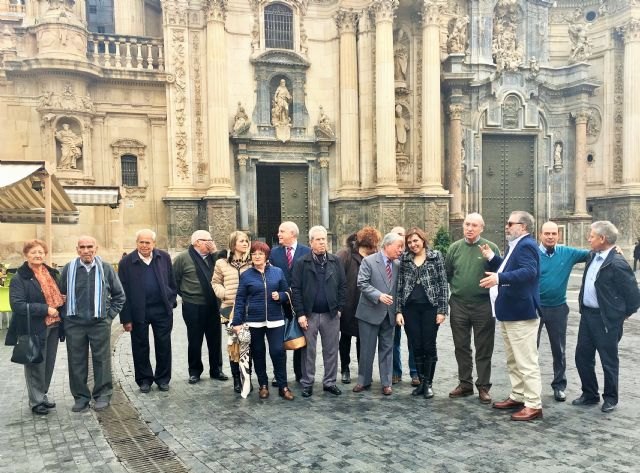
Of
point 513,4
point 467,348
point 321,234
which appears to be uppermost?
point 513,4

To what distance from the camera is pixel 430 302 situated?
244 inches

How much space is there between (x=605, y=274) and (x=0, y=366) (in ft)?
27.1

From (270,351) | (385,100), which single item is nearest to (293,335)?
(270,351)

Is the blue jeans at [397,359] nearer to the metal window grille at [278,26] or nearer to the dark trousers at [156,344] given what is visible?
the dark trousers at [156,344]

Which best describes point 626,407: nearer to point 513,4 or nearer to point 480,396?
point 480,396

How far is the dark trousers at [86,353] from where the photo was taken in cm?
601

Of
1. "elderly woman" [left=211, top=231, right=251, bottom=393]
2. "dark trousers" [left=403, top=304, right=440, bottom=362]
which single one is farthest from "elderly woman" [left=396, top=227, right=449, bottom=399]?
"elderly woman" [left=211, top=231, right=251, bottom=393]

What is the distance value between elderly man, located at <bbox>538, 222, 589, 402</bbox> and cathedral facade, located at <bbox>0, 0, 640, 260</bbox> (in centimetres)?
1263

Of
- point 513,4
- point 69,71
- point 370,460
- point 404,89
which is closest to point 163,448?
point 370,460

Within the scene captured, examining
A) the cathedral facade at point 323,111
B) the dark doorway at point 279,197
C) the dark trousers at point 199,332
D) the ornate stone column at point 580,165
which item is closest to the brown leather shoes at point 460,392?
the dark trousers at point 199,332

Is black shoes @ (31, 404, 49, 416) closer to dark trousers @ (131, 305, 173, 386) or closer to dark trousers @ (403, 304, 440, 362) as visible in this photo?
dark trousers @ (131, 305, 173, 386)

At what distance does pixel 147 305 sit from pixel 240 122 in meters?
13.3

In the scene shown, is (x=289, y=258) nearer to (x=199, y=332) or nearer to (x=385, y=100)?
(x=199, y=332)

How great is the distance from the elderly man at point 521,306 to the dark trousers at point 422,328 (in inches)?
32.7
